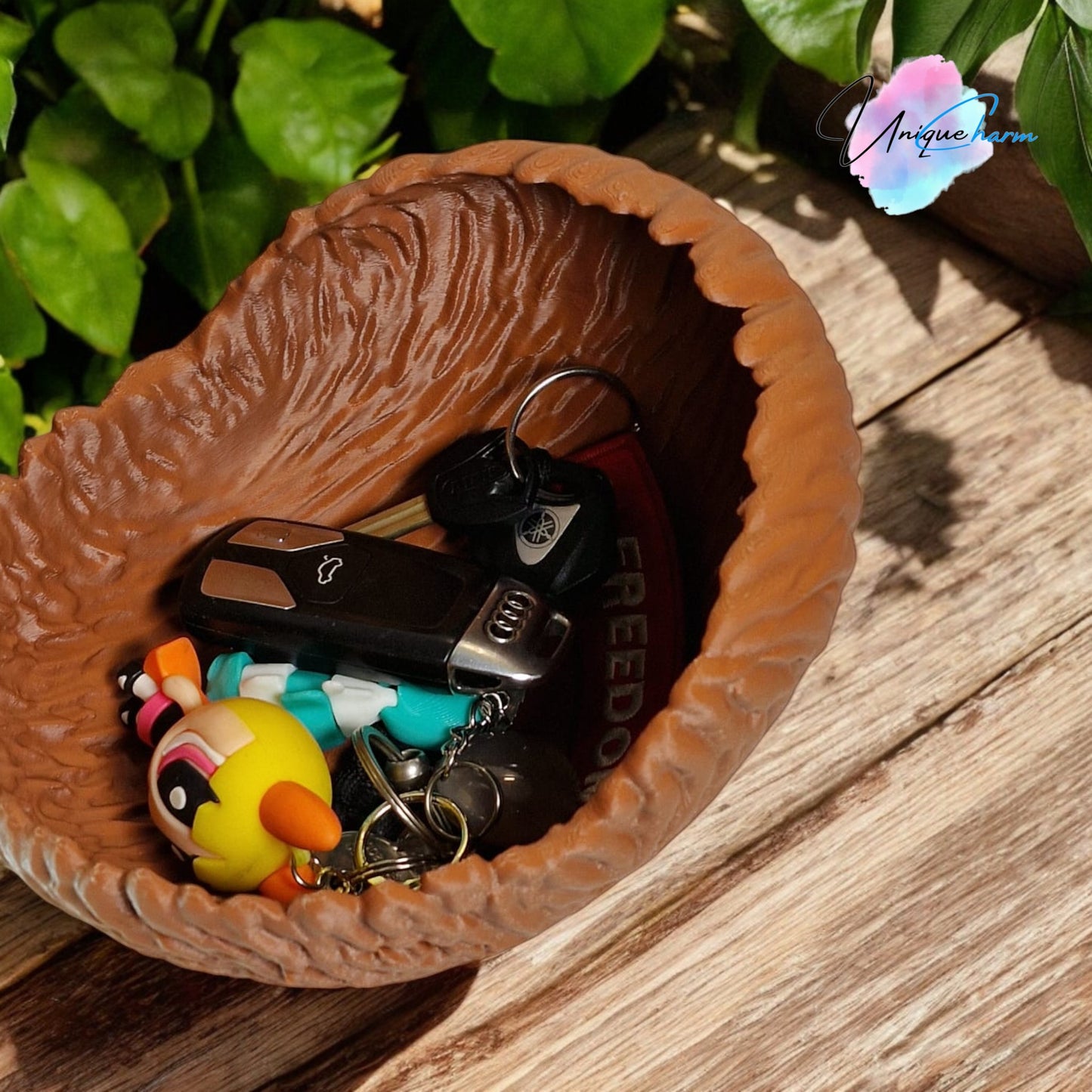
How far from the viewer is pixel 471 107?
884 millimetres

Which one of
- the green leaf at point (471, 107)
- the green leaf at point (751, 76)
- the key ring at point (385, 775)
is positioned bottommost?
the key ring at point (385, 775)

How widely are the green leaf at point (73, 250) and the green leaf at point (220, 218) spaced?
3.4 inches

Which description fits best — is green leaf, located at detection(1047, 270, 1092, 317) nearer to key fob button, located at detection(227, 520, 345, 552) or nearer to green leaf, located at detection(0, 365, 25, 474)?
key fob button, located at detection(227, 520, 345, 552)

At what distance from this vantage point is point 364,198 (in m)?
0.66

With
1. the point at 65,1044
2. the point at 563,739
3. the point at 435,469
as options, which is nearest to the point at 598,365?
the point at 435,469

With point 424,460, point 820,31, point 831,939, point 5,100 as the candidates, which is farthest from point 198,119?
point 831,939

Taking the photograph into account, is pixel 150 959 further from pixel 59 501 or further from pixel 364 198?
pixel 364 198

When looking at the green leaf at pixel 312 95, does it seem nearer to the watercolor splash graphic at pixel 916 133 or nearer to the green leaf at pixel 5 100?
the green leaf at pixel 5 100

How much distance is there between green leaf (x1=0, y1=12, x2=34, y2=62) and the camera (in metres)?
0.72

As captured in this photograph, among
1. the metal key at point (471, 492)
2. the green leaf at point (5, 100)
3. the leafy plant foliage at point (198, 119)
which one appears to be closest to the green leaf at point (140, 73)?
the leafy plant foliage at point (198, 119)

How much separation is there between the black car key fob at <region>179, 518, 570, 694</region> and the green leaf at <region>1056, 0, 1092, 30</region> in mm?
360

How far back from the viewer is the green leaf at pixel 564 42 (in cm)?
75

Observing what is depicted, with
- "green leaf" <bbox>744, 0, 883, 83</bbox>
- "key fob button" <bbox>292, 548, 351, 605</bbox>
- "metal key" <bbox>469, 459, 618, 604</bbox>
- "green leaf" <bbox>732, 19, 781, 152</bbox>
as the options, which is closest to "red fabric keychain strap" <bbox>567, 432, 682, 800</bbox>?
"metal key" <bbox>469, 459, 618, 604</bbox>

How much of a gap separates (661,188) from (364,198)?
15 cm
